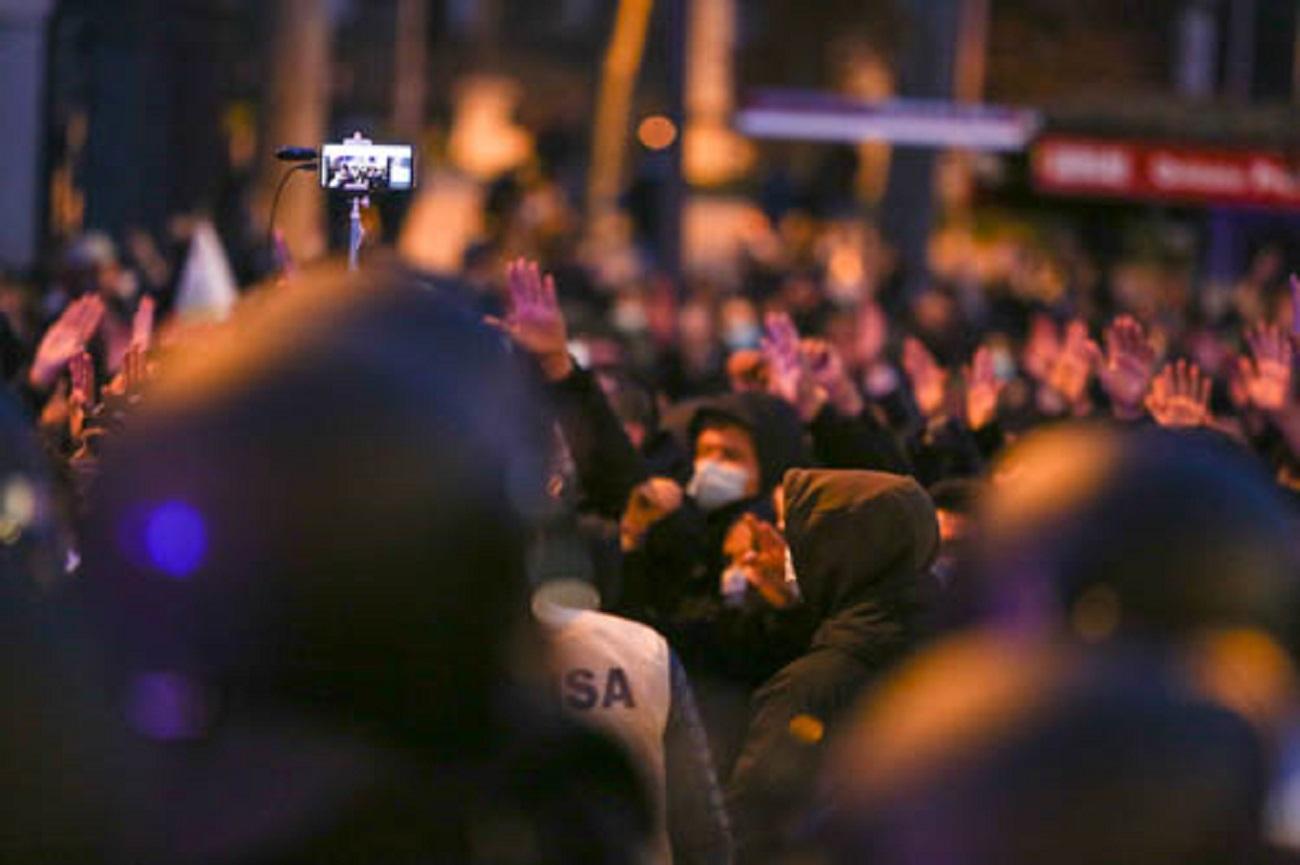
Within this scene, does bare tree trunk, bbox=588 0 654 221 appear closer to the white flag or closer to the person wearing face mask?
the white flag

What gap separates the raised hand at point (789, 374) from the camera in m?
8.45

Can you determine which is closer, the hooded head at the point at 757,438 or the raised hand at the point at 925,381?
the hooded head at the point at 757,438

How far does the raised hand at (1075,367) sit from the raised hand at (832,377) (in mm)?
895

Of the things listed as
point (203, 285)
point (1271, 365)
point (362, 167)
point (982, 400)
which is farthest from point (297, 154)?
point (203, 285)

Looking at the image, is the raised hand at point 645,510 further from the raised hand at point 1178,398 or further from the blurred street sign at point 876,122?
the blurred street sign at point 876,122

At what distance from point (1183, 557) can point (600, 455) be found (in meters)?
4.66

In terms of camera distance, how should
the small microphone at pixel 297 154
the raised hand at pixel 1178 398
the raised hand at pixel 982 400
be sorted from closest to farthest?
the small microphone at pixel 297 154
the raised hand at pixel 1178 398
the raised hand at pixel 982 400

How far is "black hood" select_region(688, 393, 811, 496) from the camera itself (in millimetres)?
7789

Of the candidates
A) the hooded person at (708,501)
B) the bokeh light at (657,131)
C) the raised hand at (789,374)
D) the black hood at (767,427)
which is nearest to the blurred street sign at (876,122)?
the bokeh light at (657,131)

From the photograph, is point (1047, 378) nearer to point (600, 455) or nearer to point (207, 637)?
point (600, 455)

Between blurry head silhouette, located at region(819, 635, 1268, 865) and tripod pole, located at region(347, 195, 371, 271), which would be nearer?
blurry head silhouette, located at region(819, 635, 1268, 865)

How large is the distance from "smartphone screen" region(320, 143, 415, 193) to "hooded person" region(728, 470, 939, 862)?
1.03m

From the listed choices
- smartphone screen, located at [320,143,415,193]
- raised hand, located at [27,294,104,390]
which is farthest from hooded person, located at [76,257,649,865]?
raised hand, located at [27,294,104,390]

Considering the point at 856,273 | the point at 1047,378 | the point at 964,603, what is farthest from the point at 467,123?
the point at 964,603
